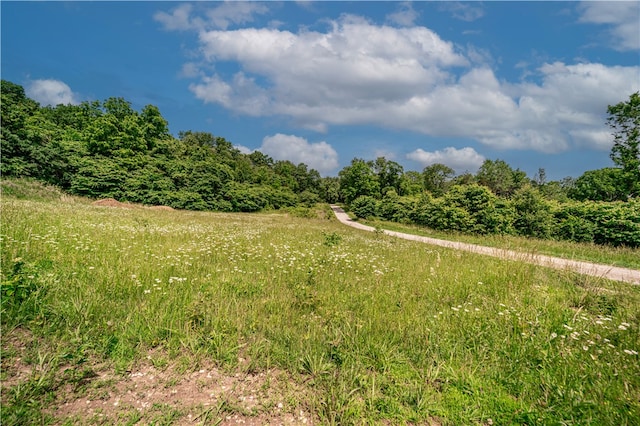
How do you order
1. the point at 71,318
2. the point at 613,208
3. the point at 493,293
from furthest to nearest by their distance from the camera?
the point at 613,208, the point at 493,293, the point at 71,318

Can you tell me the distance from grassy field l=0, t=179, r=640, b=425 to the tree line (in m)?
19.0

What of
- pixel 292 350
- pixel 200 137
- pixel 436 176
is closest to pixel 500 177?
pixel 436 176

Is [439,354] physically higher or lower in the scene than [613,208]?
lower

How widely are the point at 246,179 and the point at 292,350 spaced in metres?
74.7

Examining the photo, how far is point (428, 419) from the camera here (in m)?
2.89

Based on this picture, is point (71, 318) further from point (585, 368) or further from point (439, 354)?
point (585, 368)

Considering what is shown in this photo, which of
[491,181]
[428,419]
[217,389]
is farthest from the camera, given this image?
[491,181]

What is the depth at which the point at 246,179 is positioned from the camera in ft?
245

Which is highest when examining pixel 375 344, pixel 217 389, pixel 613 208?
pixel 613 208

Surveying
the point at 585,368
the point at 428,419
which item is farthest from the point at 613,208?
the point at 428,419

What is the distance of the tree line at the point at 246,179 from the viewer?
22.1 m

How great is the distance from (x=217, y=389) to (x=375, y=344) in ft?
7.19

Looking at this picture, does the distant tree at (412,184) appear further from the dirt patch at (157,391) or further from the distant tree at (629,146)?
the dirt patch at (157,391)

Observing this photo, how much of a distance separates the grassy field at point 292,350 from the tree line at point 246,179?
62.4ft
